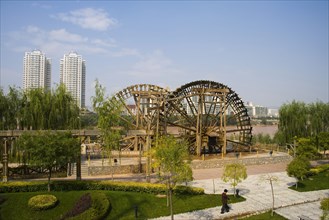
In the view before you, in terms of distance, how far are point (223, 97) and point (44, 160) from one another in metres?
15.2

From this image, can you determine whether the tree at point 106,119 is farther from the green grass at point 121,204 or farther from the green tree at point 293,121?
the green tree at point 293,121

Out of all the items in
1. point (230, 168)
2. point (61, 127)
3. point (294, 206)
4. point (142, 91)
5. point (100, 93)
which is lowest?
point (294, 206)

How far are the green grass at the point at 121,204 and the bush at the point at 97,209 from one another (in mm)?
319

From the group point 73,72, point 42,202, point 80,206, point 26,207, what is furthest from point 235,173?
point 73,72

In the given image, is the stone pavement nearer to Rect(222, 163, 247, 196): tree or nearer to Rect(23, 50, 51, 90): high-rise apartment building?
Rect(222, 163, 247, 196): tree

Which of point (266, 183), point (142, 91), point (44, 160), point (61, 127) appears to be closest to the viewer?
point (44, 160)

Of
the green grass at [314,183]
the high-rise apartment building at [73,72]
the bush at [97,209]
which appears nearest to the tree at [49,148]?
the bush at [97,209]

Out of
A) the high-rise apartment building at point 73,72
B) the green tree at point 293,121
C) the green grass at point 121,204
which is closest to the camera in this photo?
the green grass at point 121,204

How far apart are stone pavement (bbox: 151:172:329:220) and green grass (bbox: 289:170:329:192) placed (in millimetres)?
502

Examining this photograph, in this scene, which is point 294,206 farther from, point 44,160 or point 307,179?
point 44,160

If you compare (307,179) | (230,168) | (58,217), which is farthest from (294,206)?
(58,217)

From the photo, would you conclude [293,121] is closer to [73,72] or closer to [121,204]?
[121,204]

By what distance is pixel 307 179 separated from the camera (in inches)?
682

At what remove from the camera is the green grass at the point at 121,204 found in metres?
10.7
